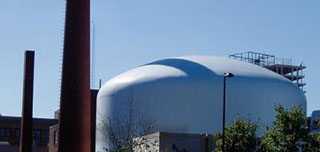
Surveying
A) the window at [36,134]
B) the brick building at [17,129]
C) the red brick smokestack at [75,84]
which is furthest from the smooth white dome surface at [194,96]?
the window at [36,134]

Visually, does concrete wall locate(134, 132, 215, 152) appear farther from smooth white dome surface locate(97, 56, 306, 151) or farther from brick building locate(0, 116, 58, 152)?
brick building locate(0, 116, 58, 152)

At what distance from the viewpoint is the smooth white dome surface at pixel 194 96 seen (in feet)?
188

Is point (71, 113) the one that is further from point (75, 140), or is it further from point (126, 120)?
point (126, 120)

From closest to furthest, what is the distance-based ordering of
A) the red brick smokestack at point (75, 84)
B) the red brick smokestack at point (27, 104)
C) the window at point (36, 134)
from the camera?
1. the red brick smokestack at point (75, 84)
2. the red brick smokestack at point (27, 104)
3. the window at point (36, 134)

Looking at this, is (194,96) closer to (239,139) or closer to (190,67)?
(190,67)

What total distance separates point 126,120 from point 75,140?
13.6 m

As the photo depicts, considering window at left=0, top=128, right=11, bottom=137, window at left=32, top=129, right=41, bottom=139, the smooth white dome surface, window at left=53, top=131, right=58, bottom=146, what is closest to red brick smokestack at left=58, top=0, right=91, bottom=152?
the smooth white dome surface

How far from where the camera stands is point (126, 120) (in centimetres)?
5684

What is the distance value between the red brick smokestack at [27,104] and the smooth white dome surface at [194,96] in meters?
6.86

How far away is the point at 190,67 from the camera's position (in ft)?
194

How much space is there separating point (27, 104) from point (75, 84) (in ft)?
65.9

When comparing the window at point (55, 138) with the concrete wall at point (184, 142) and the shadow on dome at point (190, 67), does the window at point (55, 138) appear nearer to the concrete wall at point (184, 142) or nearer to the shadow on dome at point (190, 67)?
the shadow on dome at point (190, 67)

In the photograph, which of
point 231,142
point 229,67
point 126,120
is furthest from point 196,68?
point 231,142

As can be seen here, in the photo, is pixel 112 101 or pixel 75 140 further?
pixel 112 101
